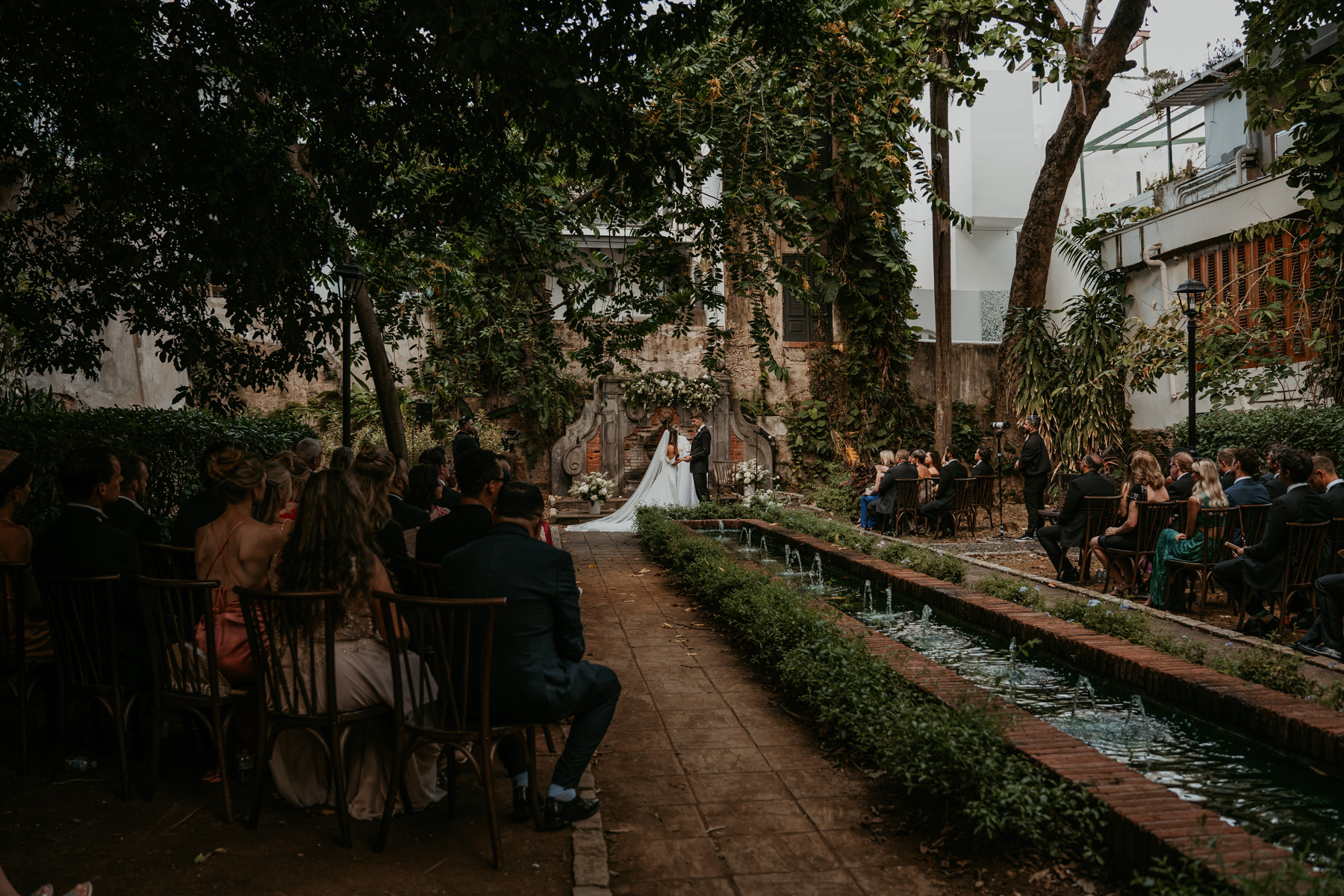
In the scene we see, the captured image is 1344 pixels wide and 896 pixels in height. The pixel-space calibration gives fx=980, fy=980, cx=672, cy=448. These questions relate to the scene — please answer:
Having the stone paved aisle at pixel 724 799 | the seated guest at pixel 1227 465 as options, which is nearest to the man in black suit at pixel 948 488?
the seated guest at pixel 1227 465

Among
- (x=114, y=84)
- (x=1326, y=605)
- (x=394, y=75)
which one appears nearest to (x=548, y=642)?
(x=114, y=84)

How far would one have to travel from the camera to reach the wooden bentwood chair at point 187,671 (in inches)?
156

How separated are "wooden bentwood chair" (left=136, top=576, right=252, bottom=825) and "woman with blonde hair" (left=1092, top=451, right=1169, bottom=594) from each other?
7.63m

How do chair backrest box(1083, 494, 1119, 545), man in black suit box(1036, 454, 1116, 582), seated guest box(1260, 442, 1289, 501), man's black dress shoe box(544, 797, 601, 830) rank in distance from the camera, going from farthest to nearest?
man in black suit box(1036, 454, 1116, 582) < chair backrest box(1083, 494, 1119, 545) < seated guest box(1260, 442, 1289, 501) < man's black dress shoe box(544, 797, 601, 830)

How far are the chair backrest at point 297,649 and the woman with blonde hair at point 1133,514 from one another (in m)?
7.34

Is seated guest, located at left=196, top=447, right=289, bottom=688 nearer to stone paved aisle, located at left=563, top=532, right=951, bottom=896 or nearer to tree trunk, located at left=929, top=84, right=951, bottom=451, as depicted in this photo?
stone paved aisle, located at left=563, top=532, right=951, bottom=896

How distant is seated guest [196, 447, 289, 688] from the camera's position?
4250 mm

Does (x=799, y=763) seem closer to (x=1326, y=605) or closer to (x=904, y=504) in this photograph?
(x=1326, y=605)

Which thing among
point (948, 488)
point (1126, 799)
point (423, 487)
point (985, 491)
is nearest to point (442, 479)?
point (423, 487)

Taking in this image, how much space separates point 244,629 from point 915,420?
745 inches

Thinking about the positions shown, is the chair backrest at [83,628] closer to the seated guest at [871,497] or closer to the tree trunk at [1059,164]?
the seated guest at [871,497]

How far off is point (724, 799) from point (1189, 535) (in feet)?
19.2

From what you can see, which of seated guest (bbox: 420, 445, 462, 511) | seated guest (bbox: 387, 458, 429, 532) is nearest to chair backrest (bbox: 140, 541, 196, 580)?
seated guest (bbox: 387, 458, 429, 532)

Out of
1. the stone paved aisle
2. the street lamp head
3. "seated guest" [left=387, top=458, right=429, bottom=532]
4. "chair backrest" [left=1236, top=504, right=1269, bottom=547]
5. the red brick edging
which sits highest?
the street lamp head
